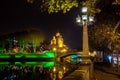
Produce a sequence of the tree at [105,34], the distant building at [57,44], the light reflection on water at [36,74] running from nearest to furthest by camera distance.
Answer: the tree at [105,34] → the light reflection on water at [36,74] → the distant building at [57,44]

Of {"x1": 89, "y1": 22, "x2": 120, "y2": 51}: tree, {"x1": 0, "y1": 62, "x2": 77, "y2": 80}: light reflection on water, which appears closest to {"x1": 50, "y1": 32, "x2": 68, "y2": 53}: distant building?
{"x1": 0, "y1": 62, "x2": 77, "y2": 80}: light reflection on water

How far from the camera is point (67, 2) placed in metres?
11.1

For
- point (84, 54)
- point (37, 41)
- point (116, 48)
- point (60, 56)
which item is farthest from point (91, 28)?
point (37, 41)

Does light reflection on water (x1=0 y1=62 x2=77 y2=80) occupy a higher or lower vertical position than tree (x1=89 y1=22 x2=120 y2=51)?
lower

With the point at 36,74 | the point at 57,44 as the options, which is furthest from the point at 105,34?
the point at 57,44

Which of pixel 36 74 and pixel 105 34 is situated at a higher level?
pixel 105 34

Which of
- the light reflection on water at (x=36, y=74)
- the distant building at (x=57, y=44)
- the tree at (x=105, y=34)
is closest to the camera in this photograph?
the tree at (x=105, y=34)

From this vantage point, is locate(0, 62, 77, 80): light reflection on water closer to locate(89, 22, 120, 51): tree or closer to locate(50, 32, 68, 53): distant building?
locate(89, 22, 120, 51): tree

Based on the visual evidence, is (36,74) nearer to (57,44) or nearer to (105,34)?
(105,34)

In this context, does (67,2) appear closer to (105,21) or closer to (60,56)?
(105,21)

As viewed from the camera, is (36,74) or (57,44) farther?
(57,44)

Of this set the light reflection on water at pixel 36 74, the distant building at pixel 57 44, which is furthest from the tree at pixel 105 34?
the distant building at pixel 57 44

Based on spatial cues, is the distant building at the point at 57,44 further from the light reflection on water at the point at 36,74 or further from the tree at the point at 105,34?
the tree at the point at 105,34

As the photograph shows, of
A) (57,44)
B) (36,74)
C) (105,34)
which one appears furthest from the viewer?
(57,44)
